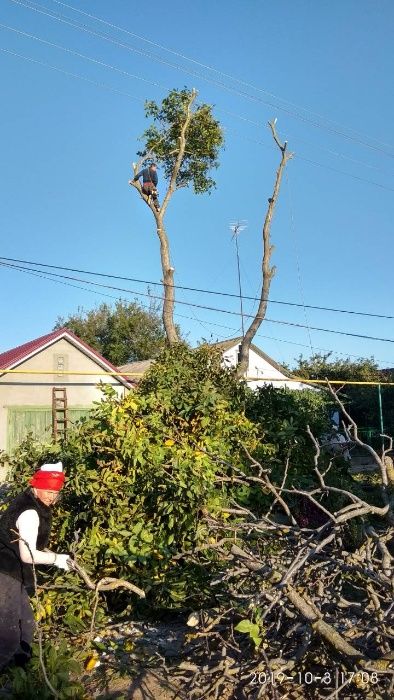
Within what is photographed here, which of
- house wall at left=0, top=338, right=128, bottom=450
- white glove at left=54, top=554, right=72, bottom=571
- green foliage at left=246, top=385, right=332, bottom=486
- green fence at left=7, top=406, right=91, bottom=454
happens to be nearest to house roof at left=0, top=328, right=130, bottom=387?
house wall at left=0, top=338, right=128, bottom=450

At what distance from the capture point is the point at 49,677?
3771mm

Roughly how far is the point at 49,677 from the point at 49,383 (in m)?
13.7

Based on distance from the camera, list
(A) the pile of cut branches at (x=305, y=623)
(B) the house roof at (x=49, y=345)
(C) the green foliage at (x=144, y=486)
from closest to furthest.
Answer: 1. (A) the pile of cut branches at (x=305, y=623)
2. (C) the green foliage at (x=144, y=486)
3. (B) the house roof at (x=49, y=345)

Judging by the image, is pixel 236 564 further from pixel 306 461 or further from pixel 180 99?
pixel 180 99

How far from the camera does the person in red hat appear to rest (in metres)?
4.00

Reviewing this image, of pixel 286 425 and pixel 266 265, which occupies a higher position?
pixel 266 265

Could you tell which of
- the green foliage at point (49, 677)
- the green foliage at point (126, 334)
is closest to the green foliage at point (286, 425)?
the green foliage at point (49, 677)

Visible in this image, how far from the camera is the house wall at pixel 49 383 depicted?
16391 mm

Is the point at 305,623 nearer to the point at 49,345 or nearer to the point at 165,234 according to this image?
the point at 49,345

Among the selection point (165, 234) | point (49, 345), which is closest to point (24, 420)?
point (49, 345)

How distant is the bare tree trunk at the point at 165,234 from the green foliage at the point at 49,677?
13047 mm

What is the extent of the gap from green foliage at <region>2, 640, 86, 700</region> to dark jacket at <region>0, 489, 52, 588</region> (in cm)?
→ 47

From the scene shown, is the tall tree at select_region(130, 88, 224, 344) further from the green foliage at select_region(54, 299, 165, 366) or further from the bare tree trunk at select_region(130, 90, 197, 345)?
the green foliage at select_region(54, 299, 165, 366)

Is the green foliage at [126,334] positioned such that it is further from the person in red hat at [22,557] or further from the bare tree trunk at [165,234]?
the person in red hat at [22,557]
